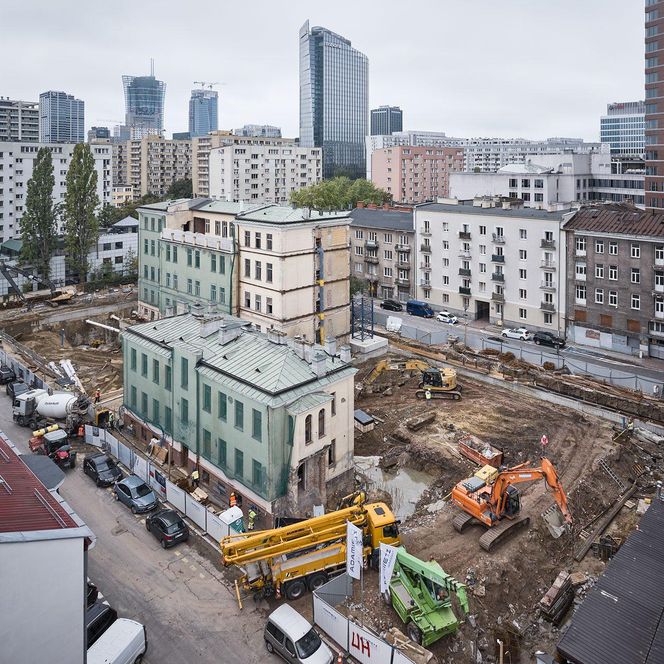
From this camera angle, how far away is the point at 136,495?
107ft

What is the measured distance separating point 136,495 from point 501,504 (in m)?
19.2

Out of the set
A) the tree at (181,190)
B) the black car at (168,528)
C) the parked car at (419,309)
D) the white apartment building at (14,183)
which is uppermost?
the tree at (181,190)

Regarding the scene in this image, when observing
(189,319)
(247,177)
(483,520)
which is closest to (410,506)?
(483,520)

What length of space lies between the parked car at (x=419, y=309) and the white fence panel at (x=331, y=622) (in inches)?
2132

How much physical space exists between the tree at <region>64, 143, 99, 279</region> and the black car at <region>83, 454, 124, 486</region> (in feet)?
168

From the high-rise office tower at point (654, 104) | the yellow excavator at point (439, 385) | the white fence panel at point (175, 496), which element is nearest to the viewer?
the white fence panel at point (175, 496)

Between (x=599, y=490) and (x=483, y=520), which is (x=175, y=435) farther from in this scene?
(x=599, y=490)

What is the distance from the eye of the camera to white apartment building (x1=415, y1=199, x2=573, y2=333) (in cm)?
6413

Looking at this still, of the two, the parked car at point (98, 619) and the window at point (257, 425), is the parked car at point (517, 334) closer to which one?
the window at point (257, 425)

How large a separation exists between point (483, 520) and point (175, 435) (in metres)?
18.4

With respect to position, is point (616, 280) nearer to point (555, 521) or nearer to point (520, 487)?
point (520, 487)

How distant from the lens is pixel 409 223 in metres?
80.1

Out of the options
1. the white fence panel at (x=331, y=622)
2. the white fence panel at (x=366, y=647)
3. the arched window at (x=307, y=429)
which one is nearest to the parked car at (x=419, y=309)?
the arched window at (x=307, y=429)

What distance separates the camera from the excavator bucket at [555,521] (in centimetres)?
3066
